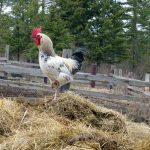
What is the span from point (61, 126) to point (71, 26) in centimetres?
2193

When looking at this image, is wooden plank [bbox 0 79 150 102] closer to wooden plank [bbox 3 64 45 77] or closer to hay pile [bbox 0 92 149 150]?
wooden plank [bbox 3 64 45 77]

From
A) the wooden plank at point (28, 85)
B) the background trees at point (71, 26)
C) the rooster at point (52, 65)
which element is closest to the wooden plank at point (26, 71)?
the wooden plank at point (28, 85)

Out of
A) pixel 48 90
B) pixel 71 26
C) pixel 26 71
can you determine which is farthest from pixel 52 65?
pixel 71 26

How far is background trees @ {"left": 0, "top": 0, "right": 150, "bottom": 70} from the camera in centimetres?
2064

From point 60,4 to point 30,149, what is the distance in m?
22.1

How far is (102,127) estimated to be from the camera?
18.3ft

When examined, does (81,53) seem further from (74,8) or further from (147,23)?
(147,23)

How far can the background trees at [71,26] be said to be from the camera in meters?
20.6

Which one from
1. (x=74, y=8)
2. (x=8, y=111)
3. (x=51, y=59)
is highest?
(x=74, y=8)

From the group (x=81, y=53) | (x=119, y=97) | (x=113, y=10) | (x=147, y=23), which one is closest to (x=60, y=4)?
(x=113, y=10)

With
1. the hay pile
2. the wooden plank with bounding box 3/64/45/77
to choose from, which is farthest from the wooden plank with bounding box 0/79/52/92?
the hay pile

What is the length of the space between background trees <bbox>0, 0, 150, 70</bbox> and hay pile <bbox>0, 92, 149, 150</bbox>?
14.5 m

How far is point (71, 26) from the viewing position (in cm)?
2659

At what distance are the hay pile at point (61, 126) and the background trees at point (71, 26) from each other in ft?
47.6
